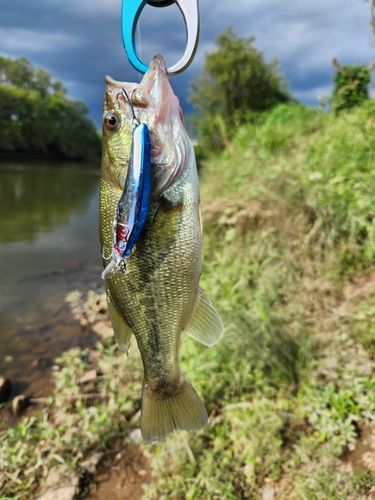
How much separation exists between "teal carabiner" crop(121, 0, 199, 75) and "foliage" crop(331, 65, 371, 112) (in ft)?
28.0

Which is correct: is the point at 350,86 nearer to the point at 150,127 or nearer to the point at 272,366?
the point at 272,366

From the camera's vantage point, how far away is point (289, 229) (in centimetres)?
434

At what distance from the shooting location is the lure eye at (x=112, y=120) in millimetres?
1227

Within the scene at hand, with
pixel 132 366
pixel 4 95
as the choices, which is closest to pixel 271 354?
pixel 132 366

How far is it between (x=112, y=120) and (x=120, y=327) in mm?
797

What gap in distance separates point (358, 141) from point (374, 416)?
358 centimetres

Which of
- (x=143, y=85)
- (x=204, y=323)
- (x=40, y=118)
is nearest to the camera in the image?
(x=143, y=85)

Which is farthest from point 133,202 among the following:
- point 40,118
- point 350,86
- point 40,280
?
point 40,118

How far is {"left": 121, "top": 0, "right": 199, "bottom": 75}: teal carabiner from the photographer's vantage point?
40.8 inches

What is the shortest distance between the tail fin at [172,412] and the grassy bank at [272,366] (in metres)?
1.52

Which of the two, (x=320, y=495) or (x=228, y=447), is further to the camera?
(x=228, y=447)

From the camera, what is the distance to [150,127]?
3.85 feet

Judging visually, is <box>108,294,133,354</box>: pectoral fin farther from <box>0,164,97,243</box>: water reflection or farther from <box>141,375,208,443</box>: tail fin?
<box>0,164,97,243</box>: water reflection

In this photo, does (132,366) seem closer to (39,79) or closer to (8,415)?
(8,415)
